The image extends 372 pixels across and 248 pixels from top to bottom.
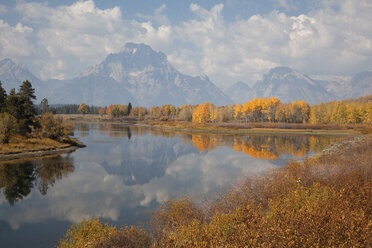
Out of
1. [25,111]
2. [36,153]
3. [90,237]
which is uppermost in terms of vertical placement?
[25,111]

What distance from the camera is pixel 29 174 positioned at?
31922 mm

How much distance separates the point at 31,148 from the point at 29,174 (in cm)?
1677

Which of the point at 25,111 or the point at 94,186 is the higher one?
the point at 25,111

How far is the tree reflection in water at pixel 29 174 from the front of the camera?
26064mm

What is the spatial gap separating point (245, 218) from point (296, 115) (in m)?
160

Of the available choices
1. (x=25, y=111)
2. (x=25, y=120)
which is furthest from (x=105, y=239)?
(x=25, y=111)

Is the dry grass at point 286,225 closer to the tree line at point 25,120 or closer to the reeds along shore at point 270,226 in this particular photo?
the reeds along shore at point 270,226

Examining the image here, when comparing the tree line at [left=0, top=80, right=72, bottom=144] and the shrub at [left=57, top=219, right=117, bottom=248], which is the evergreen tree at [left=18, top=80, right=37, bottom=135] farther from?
the shrub at [left=57, top=219, right=117, bottom=248]

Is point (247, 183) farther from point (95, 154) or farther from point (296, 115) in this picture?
point (296, 115)

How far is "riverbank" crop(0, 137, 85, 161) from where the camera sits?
4245 centimetres

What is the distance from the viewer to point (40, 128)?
173 ft

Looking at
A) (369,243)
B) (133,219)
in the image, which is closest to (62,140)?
(133,219)

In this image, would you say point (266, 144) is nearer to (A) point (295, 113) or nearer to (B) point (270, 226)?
(B) point (270, 226)

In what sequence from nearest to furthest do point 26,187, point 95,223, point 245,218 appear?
1. point 245,218
2. point 95,223
3. point 26,187
